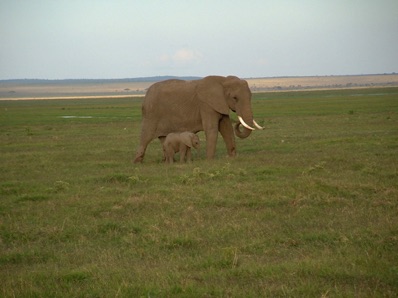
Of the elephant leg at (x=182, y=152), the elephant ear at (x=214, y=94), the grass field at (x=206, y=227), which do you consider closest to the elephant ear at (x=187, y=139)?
the elephant leg at (x=182, y=152)

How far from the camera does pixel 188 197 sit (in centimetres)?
1238

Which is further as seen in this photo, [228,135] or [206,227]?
[228,135]

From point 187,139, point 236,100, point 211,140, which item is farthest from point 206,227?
point 236,100

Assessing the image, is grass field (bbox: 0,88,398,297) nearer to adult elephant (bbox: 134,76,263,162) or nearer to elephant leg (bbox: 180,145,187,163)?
elephant leg (bbox: 180,145,187,163)

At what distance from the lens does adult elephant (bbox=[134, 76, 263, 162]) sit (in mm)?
19203

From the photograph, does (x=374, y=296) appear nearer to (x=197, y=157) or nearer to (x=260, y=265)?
(x=260, y=265)

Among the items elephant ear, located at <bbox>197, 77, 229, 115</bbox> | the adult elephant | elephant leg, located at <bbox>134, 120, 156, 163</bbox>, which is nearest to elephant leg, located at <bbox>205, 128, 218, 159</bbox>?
the adult elephant

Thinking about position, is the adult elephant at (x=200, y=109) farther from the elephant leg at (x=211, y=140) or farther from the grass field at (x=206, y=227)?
the grass field at (x=206, y=227)

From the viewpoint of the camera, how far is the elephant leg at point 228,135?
19.7 m

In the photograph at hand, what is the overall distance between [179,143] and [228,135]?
1.77m

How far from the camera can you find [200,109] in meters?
19.5

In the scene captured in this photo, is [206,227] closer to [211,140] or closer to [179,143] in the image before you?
[179,143]

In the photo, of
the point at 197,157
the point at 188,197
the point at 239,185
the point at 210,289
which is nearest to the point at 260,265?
the point at 210,289

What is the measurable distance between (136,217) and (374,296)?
5290 millimetres
